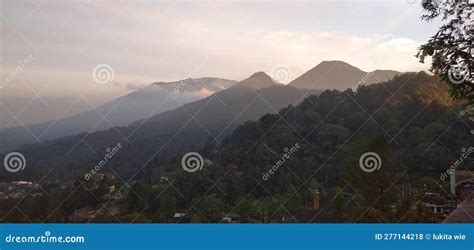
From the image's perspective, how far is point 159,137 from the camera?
45.3 ft

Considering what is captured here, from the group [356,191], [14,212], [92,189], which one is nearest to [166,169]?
[92,189]

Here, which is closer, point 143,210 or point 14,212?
point 14,212

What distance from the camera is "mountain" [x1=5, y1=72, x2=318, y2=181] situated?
11820 mm

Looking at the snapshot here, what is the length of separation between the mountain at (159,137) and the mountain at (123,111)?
332 mm

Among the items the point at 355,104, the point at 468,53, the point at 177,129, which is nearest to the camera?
the point at 468,53

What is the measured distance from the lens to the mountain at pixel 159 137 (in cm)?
1182

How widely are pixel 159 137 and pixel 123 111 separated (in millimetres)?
1657

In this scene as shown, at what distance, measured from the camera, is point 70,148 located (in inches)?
468

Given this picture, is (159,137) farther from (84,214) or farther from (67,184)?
(84,214)

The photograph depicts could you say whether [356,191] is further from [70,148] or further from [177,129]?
[70,148]

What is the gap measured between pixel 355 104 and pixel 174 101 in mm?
11531

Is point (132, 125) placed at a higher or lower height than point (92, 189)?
higher

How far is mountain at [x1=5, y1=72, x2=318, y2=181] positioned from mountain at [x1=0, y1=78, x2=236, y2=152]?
1.09 feet

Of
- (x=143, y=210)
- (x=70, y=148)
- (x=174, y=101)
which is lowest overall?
(x=143, y=210)
